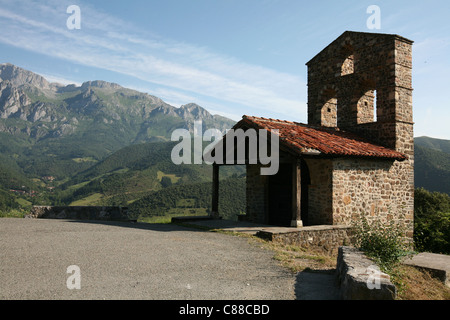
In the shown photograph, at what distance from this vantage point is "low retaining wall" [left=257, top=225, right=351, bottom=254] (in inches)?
373

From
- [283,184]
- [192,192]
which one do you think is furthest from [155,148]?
[283,184]

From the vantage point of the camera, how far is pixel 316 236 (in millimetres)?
10469

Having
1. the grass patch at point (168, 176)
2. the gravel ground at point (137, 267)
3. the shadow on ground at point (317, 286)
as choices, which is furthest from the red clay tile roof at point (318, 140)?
the grass patch at point (168, 176)

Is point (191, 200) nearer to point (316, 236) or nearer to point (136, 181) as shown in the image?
point (136, 181)

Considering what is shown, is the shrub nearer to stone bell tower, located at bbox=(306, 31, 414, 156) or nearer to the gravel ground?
stone bell tower, located at bbox=(306, 31, 414, 156)

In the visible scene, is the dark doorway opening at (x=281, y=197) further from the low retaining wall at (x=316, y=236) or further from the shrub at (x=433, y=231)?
the shrub at (x=433, y=231)

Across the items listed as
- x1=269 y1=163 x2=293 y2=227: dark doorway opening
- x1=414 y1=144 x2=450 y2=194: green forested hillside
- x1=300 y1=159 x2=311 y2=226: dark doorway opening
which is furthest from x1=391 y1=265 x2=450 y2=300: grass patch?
x1=414 y1=144 x2=450 y2=194: green forested hillside

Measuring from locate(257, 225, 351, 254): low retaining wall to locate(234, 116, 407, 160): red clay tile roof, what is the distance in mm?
2468

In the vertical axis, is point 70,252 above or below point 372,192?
below

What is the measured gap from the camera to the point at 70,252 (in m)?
6.71

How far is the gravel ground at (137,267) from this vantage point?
4.48 metres

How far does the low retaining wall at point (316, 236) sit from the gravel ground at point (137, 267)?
3.70 ft
